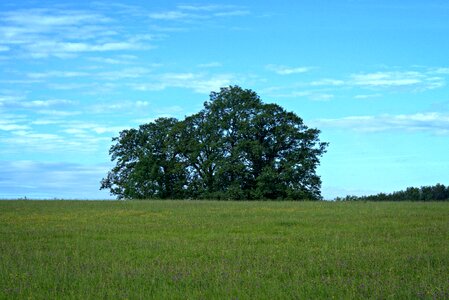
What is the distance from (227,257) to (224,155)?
45975mm

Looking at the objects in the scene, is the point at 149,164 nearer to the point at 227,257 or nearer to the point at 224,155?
the point at 224,155

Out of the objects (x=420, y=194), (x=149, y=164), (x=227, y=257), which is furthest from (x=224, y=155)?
(x=227, y=257)

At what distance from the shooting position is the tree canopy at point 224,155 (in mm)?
60938

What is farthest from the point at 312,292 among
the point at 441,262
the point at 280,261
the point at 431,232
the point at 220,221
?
the point at 220,221

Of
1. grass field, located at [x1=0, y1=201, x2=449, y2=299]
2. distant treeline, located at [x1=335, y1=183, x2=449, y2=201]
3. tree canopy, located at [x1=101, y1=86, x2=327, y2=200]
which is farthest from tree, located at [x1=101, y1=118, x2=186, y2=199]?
grass field, located at [x1=0, y1=201, x2=449, y2=299]

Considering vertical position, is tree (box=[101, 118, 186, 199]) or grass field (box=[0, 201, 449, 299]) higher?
tree (box=[101, 118, 186, 199])

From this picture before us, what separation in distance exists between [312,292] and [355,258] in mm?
4986

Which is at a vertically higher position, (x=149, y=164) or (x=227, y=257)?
(x=149, y=164)

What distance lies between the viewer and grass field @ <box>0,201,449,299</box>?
12.8 m

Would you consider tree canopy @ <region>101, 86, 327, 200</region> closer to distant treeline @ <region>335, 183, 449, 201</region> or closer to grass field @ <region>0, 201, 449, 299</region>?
distant treeline @ <region>335, 183, 449, 201</region>

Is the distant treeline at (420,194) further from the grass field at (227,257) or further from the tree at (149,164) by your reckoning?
the grass field at (227,257)

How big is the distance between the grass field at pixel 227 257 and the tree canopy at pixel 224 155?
2804cm

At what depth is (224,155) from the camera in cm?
6353

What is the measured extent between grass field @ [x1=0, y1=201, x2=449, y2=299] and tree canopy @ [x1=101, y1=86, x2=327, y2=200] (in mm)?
28039
